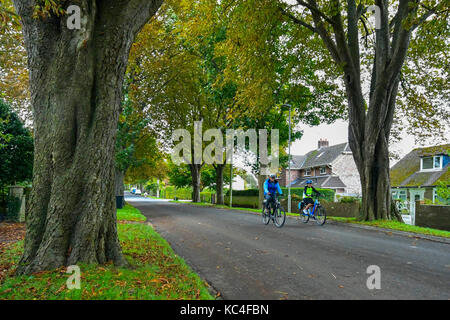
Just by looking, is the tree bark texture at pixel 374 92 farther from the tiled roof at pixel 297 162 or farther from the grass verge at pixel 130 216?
the tiled roof at pixel 297 162

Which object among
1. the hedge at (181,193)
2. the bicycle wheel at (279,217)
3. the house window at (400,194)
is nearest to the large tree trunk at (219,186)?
the house window at (400,194)

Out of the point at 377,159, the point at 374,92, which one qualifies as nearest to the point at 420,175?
the point at 377,159

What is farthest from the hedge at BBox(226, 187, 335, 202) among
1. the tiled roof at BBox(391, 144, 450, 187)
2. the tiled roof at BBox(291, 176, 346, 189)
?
the tiled roof at BBox(391, 144, 450, 187)

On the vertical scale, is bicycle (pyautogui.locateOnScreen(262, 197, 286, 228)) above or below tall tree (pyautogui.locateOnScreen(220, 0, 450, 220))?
below

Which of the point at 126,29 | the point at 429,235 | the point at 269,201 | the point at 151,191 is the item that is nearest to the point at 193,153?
the point at 269,201

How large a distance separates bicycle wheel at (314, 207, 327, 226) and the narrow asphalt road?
7.92 ft

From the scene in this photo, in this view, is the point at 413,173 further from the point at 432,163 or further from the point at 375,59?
the point at 375,59

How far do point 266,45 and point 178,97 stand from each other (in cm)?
1626

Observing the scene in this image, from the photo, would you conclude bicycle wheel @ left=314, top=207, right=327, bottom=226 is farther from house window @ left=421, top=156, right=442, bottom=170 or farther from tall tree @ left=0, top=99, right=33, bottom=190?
house window @ left=421, top=156, right=442, bottom=170

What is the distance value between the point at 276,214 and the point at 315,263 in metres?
6.07

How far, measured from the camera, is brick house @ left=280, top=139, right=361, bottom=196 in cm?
4106

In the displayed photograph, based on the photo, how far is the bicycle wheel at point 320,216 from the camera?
1277 centimetres

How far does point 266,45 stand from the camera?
1400 centimetres

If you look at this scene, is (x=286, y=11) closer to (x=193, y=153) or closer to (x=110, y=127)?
(x=110, y=127)
